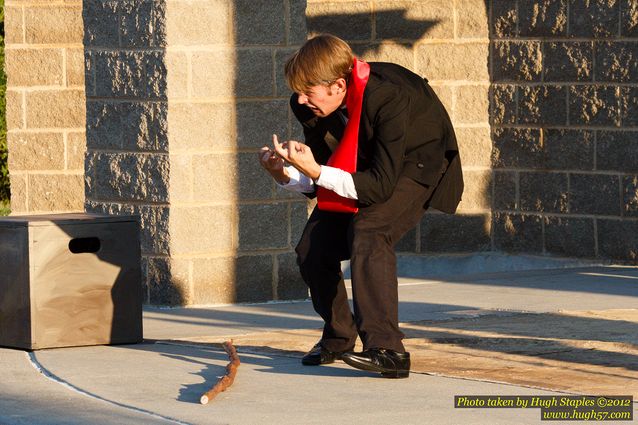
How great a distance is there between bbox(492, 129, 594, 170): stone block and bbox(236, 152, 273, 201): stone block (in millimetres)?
2329

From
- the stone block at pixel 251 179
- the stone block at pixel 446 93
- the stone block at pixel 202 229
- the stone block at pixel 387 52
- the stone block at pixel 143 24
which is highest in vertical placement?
the stone block at pixel 143 24

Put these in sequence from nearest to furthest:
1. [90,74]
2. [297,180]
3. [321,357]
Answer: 1. [297,180]
2. [321,357]
3. [90,74]

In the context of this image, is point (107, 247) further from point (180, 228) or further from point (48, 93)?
point (48, 93)

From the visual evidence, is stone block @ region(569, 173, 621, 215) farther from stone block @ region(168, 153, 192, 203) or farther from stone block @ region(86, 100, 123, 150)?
stone block @ region(86, 100, 123, 150)

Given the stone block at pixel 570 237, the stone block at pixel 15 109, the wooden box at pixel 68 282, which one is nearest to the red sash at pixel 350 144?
the wooden box at pixel 68 282

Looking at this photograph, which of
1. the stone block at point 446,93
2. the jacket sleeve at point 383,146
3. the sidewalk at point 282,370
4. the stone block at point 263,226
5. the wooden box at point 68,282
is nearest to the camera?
the sidewalk at point 282,370

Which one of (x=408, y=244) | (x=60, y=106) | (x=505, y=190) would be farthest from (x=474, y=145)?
(x=60, y=106)

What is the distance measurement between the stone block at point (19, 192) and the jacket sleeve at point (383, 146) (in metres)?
5.82

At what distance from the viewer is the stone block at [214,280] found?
909 centimetres

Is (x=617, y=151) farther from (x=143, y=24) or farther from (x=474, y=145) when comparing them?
(x=143, y=24)

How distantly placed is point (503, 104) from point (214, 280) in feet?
9.37

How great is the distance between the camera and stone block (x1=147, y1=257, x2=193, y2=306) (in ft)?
29.6

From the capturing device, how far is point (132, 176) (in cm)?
919

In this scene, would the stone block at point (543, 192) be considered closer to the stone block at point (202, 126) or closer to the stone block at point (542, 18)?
the stone block at point (542, 18)
